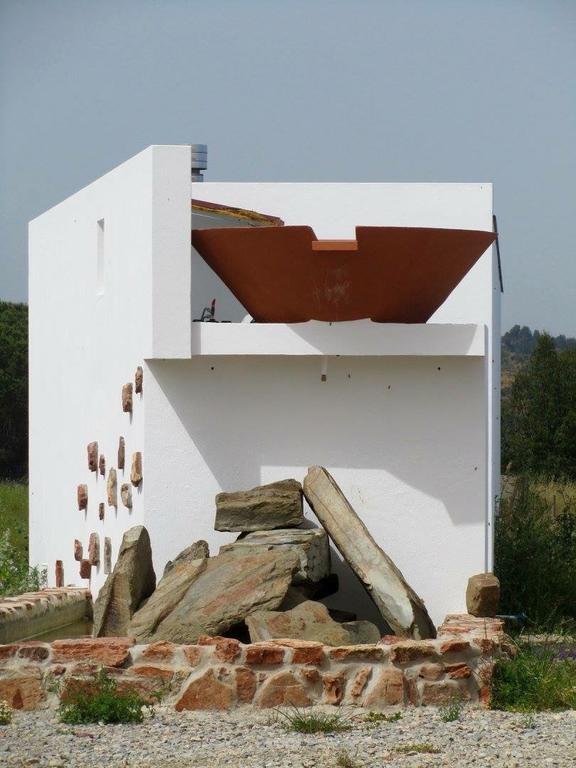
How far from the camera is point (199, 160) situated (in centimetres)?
1527

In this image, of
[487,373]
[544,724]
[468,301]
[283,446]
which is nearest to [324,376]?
[283,446]

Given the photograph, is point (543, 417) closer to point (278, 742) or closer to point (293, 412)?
point (293, 412)

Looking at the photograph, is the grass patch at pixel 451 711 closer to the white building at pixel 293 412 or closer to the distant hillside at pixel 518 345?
the white building at pixel 293 412

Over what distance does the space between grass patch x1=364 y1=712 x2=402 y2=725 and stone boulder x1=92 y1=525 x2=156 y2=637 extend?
241 cm

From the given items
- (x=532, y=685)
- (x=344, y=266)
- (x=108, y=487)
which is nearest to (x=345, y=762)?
(x=532, y=685)

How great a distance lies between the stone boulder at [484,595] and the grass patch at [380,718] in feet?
7.14

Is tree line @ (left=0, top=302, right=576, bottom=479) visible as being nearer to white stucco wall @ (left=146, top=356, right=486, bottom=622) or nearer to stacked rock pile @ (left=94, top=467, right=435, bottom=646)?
white stucco wall @ (left=146, top=356, right=486, bottom=622)

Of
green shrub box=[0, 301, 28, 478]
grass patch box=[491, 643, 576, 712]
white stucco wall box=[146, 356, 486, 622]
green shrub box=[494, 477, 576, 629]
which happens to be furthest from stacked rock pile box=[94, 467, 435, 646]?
green shrub box=[0, 301, 28, 478]

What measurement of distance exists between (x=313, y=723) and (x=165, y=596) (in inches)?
86.1

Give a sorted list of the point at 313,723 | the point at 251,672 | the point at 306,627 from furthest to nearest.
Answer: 1. the point at 306,627
2. the point at 251,672
3. the point at 313,723

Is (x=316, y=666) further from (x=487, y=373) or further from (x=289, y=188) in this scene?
(x=289, y=188)

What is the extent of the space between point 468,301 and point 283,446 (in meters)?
3.15

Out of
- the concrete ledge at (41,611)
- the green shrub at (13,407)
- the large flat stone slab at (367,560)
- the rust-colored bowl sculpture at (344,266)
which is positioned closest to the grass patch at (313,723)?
the large flat stone slab at (367,560)

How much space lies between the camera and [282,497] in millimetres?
10609
